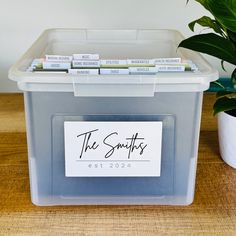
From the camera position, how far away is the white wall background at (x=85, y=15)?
1.00 m

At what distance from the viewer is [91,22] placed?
1018mm

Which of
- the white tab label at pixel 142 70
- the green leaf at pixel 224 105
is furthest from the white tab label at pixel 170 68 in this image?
the green leaf at pixel 224 105

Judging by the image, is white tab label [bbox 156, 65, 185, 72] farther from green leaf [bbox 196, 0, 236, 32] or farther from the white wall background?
the white wall background

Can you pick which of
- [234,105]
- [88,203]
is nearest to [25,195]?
[88,203]

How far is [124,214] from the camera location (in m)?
0.58

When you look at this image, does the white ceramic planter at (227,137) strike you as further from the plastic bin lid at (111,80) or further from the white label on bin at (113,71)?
the white label on bin at (113,71)

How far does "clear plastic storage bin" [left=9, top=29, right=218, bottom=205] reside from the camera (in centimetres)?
54

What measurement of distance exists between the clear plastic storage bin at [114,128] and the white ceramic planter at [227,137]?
0.12 meters

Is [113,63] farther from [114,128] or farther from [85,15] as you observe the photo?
[85,15]

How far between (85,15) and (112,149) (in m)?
0.53

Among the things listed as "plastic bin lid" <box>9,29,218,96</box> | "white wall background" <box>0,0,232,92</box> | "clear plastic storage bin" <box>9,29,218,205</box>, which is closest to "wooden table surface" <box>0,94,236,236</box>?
"clear plastic storage bin" <box>9,29,218,205</box>

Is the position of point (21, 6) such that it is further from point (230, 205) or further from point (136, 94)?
point (230, 205)

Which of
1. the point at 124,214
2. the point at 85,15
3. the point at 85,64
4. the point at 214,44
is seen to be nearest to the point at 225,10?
the point at 214,44

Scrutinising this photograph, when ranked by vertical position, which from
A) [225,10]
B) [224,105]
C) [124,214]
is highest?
[225,10]
